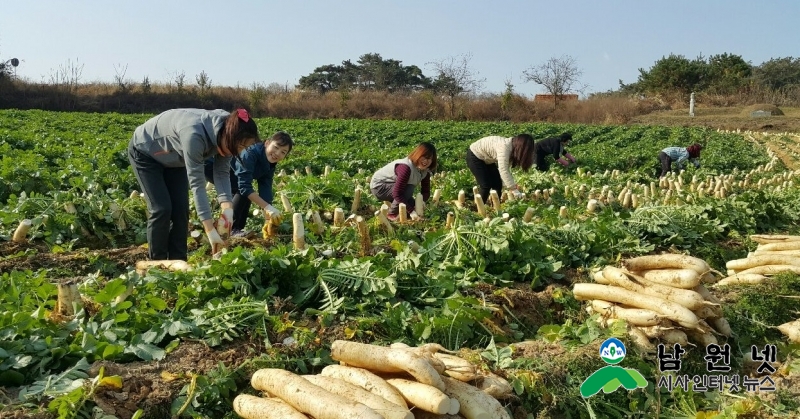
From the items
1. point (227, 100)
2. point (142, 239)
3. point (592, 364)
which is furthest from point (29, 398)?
point (227, 100)

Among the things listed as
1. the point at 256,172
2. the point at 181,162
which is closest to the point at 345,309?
the point at 181,162

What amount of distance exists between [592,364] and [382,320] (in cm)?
121

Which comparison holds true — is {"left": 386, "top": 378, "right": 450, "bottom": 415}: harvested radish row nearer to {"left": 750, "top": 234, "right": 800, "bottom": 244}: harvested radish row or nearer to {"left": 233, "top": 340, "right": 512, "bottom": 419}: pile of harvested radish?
{"left": 233, "top": 340, "right": 512, "bottom": 419}: pile of harvested radish

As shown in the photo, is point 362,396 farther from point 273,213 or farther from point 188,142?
point 273,213

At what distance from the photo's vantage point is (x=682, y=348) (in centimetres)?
370

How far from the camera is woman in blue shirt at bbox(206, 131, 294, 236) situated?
586 cm

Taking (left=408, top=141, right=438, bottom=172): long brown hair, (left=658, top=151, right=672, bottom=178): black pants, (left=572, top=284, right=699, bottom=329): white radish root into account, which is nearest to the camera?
(left=572, top=284, right=699, bottom=329): white radish root

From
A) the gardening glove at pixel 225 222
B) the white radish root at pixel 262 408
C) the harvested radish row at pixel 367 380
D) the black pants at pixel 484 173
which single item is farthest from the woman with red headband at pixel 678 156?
the white radish root at pixel 262 408

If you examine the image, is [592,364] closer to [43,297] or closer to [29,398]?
[29,398]

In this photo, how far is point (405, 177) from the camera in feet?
22.9
